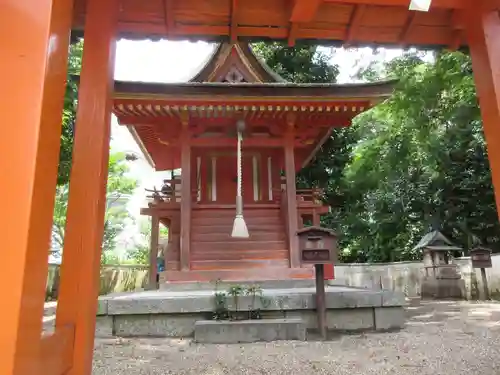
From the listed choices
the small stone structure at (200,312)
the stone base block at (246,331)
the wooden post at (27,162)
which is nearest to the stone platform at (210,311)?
the small stone structure at (200,312)

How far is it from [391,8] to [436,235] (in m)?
11.0

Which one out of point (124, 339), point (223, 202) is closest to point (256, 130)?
point (223, 202)

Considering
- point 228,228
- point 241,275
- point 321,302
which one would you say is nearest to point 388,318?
point 321,302

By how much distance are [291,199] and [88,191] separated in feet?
23.0

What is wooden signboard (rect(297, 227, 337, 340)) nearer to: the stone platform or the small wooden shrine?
the stone platform

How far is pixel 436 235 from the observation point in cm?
1220

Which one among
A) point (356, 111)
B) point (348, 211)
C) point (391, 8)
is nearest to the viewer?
point (391, 8)

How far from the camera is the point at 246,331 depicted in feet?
16.8

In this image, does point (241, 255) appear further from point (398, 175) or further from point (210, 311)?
point (398, 175)

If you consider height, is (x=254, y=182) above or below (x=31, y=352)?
above

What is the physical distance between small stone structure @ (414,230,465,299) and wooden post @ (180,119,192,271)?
25.4ft

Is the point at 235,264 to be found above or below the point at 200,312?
above

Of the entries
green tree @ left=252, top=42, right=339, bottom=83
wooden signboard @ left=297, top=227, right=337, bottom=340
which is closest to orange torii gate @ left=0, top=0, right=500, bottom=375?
wooden signboard @ left=297, top=227, right=337, bottom=340

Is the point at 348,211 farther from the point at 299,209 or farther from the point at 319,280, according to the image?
the point at 319,280
